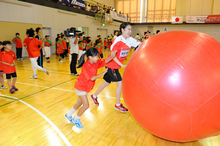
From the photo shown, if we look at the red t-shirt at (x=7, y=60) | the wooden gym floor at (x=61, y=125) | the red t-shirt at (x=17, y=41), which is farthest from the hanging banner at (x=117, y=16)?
the wooden gym floor at (x=61, y=125)

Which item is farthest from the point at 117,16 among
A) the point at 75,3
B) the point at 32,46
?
the point at 32,46

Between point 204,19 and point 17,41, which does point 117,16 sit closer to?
point 204,19

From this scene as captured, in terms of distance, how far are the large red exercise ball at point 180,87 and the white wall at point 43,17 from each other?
1138 centimetres

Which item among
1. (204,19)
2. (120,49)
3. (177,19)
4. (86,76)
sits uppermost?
(177,19)

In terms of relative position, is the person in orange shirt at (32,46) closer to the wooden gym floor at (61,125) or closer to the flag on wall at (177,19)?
the wooden gym floor at (61,125)

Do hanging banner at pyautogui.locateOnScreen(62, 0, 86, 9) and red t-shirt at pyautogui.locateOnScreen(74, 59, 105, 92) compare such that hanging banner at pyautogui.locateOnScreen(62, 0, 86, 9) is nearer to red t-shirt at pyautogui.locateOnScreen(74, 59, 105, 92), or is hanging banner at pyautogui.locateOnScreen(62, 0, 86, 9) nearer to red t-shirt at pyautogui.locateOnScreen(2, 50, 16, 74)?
red t-shirt at pyautogui.locateOnScreen(2, 50, 16, 74)

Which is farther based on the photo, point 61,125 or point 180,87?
point 61,125

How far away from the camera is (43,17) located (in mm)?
12523

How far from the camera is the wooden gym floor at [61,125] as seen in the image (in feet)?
7.73

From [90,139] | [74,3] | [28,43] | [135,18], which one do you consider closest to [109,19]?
[74,3]

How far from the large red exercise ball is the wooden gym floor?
2.03 ft

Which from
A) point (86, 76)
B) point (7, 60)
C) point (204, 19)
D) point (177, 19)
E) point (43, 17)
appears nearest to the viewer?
point (86, 76)

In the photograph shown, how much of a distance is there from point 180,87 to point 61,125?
7.01 ft

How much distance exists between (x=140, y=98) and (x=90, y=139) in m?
1.08
